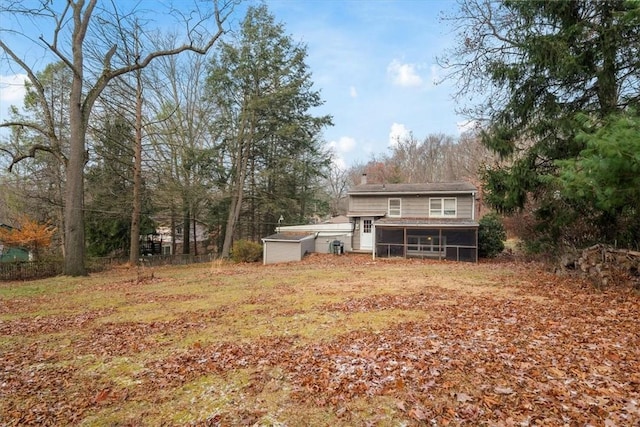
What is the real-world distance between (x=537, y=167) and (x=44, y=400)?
500 inches

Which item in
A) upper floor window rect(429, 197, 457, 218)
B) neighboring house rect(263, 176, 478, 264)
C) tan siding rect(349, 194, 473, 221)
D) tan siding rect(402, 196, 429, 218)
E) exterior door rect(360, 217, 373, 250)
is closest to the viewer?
neighboring house rect(263, 176, 478, 264)

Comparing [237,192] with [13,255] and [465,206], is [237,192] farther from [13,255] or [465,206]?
A: [465,206]

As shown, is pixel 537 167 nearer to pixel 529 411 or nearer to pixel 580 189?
pixel 580 189

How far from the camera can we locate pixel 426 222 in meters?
19.2

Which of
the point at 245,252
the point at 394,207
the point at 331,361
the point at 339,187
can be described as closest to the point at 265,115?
the point at 245,252

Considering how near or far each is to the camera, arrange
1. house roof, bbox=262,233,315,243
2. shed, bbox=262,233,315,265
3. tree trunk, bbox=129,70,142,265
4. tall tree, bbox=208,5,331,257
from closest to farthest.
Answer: tree trunk, bbox=129,70,142,265, shed, bbox=262,233,315,265, house roof, bbox=262,233,315,243, tall tree, bbox=208,5,331,257

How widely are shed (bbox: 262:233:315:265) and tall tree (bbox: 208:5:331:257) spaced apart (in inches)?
107

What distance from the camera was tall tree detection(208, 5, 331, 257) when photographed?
20.8 m

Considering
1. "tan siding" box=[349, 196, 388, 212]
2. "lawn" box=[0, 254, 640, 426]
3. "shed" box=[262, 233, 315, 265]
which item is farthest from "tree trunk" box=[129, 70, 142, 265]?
"tan siding" box=[349, 196, 388, 212]

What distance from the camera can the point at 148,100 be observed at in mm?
18766

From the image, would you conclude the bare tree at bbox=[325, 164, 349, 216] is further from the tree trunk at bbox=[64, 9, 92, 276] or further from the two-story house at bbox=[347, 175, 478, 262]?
the tree trunk at bbox=[64, 9, 92, 276]

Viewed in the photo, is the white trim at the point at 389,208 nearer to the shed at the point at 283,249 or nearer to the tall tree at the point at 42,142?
the shed at the point at 283,249

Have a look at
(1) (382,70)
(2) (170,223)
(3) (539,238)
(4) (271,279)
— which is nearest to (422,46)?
(1) (382,70)

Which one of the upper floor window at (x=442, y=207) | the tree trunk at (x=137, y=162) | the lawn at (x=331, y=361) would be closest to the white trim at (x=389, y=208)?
the upper floor window at (x=442, y=207)
